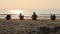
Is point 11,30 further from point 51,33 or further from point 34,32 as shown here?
point 51,33

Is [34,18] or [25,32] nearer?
[25,32]

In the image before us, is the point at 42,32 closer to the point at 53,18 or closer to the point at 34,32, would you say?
the point at 34,32

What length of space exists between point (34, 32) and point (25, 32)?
253 millimetres

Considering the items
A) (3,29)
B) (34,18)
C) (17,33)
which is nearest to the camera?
(17,33)

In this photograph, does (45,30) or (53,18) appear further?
(53,18)

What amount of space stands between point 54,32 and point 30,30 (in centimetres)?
69

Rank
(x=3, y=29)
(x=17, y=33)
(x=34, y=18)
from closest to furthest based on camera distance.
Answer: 1. (x=17, y=33)
2. (x=3, y=29)
3. (x=34, y=18)

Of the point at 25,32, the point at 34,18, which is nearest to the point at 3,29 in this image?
the point at 25,32

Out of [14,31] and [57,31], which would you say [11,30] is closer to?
[14,31]

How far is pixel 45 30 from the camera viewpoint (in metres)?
5.46

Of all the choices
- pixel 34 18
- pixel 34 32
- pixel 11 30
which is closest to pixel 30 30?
pixel 34 32

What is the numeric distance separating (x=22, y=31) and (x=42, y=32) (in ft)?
1.87

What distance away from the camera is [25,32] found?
5.27 metres

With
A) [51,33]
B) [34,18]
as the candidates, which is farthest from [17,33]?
[34,18]
